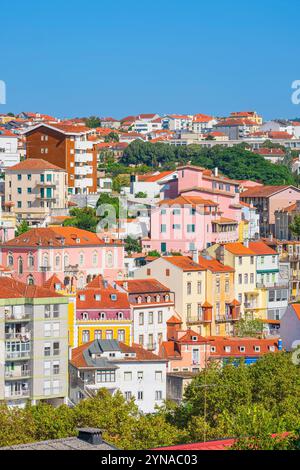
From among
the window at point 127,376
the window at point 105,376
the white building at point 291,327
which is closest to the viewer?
the window at point 105,376

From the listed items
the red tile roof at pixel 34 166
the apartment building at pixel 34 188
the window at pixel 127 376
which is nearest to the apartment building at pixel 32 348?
the window at pixel 127 376

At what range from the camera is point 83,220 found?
46188 mm

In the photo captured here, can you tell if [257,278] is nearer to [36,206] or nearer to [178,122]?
[36,206]

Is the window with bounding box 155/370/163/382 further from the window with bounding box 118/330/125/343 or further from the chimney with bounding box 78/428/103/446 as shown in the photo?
the chimney with bounding box 78/428/103/446

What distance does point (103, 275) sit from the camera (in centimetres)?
4034

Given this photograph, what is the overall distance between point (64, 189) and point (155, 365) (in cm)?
1715

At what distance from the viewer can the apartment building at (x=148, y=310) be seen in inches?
1430

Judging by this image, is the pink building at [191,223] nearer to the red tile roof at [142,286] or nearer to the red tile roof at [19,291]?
the red tile roof at [142,286]

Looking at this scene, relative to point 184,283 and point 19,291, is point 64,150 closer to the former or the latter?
point 184,283

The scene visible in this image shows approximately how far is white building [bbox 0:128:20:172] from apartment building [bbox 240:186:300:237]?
817cm

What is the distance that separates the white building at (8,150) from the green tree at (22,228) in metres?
8.73

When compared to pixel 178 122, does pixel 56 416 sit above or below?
below

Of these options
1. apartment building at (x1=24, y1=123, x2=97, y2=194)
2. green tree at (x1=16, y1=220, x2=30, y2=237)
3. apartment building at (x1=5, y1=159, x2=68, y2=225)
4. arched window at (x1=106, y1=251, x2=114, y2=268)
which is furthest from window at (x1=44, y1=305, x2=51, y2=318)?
apartment building at (x1=24, y1=123, x2=97, y2=194)

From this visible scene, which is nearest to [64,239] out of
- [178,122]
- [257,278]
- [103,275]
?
[103,275]
